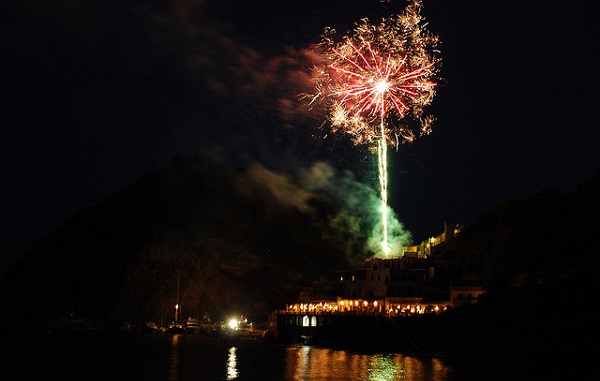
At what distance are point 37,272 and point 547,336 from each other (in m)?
156

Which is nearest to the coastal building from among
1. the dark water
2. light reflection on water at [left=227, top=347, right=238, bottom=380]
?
the dark water

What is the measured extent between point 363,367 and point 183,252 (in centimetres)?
8763

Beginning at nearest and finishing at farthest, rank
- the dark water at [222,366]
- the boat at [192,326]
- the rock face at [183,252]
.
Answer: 1. the dark water at [222,366]
2. the boat at [192,326]
3. the rock face at [183,252]

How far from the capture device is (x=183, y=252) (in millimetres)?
137125

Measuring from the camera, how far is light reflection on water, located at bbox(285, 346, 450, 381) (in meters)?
47.9

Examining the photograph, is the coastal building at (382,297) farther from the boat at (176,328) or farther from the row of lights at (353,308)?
the boat at (176,328)

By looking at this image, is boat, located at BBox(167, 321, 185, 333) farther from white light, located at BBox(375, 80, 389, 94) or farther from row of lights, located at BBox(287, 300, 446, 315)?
white light, located at BBox(375, 80, 389, 94)

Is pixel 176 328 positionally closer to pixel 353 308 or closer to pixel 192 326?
pixel 192 326

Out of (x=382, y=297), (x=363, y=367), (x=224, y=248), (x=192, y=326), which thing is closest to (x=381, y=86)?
(x=363, y=367)

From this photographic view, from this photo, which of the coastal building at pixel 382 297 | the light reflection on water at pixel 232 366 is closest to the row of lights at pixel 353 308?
the coastal building at pixel 382 297

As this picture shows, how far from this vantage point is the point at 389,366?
5503 centimetres

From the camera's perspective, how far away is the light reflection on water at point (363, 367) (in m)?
47.9

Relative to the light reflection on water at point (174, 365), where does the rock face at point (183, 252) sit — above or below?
above

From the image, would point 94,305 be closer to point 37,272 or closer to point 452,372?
point 37,272
